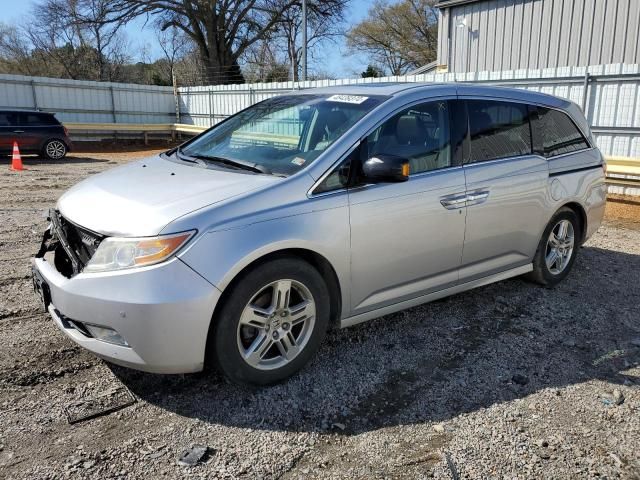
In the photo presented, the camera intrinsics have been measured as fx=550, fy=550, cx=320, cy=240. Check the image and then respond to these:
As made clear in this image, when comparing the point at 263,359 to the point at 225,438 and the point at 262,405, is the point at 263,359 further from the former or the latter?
the point at 225,438

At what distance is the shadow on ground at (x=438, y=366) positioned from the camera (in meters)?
3.12

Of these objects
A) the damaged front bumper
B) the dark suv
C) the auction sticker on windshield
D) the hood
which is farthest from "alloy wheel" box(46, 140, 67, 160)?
the damaged front bumper

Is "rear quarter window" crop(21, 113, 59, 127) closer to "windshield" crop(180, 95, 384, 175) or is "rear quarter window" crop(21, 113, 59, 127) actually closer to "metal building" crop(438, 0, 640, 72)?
"metal building" crop(438, 0, 640, 72)

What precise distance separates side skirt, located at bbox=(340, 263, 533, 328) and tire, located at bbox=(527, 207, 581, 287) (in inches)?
6.5

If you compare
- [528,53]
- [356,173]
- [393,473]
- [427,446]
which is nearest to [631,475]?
[427,446]

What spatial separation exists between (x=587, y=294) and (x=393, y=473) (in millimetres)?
3319

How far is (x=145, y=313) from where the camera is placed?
275 centimetres

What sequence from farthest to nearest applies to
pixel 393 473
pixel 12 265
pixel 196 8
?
1. pixel 196 8
2. pixel 12 265
3. pixel 393 473

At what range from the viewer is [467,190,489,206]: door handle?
4.06 m

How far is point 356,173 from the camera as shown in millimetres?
3498

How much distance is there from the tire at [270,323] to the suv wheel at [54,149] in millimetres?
15674

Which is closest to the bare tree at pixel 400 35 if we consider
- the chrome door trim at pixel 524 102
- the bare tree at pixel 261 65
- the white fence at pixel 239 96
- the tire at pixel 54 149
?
the bare tree at pixel 261 65

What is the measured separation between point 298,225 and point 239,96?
61.1 ft

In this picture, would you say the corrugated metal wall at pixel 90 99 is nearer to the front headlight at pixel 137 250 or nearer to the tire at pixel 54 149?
the tire at pixel 54 149
